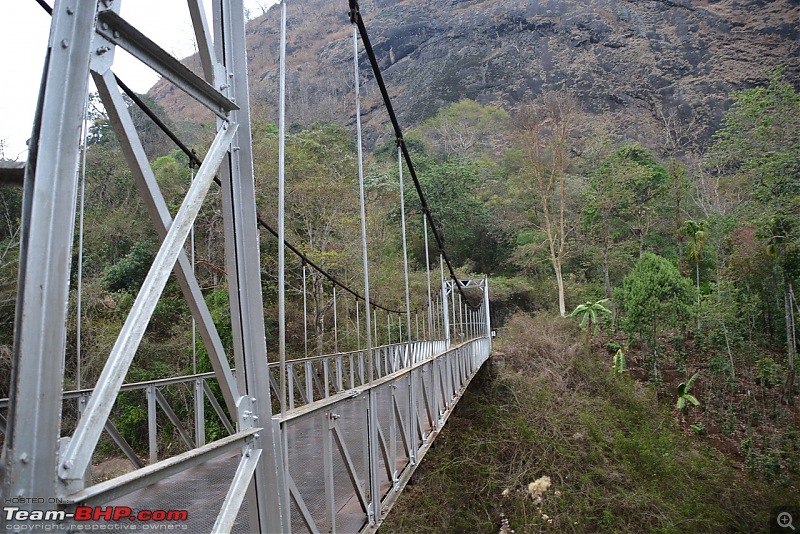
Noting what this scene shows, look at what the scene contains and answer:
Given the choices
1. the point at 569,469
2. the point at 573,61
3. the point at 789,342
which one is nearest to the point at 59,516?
the point at 569,469

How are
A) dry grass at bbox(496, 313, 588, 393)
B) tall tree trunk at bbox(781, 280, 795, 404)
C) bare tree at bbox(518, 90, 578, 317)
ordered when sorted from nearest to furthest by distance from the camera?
1. dry grass at bbox(496, 313, 588, 393)
2. tall tree trunk at bbox(781, 280, 795, 404)
3. bare tree at bbox(518, 90, 578, 317)

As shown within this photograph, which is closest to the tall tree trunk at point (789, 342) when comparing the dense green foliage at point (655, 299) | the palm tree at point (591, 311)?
the dense green foliage at point (655, 299)

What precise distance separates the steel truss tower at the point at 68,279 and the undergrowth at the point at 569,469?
6.44 metres

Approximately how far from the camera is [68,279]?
83cm

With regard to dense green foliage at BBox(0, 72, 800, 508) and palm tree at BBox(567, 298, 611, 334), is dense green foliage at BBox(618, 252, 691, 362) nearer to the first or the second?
dense green foliage at BBox(0, 72, 800, 508)

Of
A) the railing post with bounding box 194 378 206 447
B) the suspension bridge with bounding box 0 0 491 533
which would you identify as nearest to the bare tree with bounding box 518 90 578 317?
the railing post with bounding box 194 378 206 447

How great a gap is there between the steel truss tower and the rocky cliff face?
90.3ft

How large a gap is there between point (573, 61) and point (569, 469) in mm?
33107

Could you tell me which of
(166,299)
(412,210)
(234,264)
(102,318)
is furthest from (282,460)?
(412,210)

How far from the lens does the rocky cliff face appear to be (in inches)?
1276

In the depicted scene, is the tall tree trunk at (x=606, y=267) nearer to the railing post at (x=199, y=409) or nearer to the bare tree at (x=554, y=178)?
the bare tree at (x=554, y=178)

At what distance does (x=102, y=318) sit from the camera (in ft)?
30.7

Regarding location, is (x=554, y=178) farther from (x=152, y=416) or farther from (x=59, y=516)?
(x=59, y=516)

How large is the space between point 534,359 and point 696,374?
395 cm
